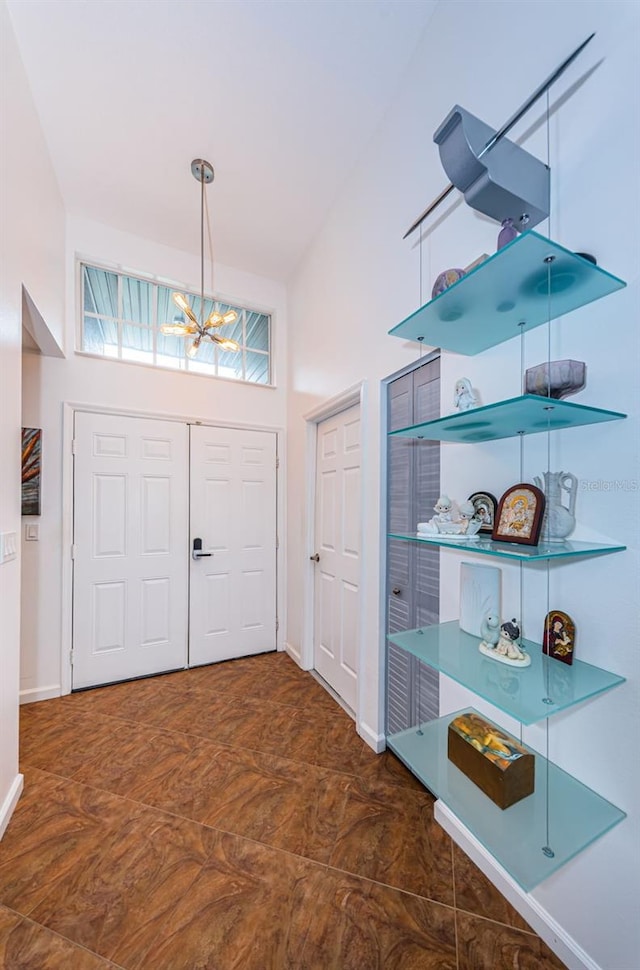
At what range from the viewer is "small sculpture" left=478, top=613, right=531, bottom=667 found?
1092mm

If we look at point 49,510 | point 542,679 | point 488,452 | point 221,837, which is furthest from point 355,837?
point 49,510

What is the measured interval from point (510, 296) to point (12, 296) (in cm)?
209

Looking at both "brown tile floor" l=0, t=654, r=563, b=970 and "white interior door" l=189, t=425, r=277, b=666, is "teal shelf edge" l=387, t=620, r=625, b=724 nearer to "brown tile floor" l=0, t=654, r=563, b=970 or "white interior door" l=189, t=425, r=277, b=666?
"brown tile floor" l=0, t=654, r=563, b=970

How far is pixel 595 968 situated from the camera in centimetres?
104

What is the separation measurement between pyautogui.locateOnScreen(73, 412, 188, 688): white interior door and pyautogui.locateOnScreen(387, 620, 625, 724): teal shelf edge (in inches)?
93.6

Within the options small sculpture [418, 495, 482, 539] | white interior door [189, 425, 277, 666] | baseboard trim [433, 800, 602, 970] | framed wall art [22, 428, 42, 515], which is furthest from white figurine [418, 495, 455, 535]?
framed wall art [22, 428, 42, 515]

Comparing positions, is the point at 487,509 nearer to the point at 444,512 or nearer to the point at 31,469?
the point at 444,512

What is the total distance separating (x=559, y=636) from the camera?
1.08m

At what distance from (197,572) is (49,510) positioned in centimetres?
117

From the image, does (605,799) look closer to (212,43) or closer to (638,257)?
(638,257)

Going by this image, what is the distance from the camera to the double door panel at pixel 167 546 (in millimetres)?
2795

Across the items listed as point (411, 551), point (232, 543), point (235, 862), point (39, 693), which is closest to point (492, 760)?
point (411, 551)

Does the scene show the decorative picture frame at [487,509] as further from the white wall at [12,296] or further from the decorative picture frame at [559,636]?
the white wall at [12,296]

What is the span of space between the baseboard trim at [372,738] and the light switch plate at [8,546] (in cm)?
203
